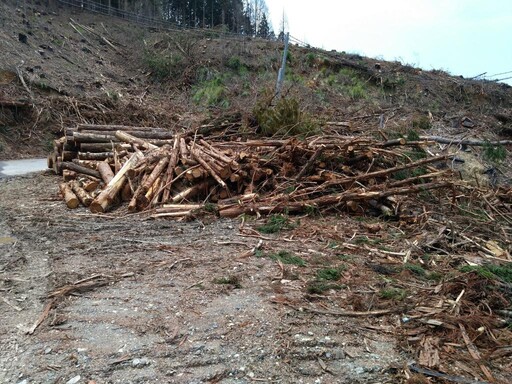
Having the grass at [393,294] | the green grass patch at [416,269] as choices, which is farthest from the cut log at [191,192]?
the grass at [393,294]

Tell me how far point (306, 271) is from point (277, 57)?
83.8 feet

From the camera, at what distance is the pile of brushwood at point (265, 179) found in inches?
295

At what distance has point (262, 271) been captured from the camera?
199 inches

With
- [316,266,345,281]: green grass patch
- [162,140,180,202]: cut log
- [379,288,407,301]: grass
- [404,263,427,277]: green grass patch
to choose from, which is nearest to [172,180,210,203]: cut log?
[162,140,180,202]: cut log

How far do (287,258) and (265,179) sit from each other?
3025 mm

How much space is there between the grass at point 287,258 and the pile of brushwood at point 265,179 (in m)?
1.74

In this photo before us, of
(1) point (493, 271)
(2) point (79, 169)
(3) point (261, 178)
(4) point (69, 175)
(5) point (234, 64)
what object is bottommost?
(4) point (69, 175)

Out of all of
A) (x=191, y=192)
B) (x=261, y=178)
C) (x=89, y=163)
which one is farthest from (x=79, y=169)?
(x=261, y=178)

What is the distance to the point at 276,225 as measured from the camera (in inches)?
262

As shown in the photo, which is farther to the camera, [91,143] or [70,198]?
[91,143]

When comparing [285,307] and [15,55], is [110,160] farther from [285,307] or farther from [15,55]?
[15,55]

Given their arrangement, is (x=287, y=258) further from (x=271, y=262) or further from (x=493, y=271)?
(x=493, y=271)

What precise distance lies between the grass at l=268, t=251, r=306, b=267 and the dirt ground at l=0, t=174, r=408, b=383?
0.14 m

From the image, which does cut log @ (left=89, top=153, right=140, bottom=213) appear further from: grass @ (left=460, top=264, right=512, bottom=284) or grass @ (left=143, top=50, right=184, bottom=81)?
grass @ (left=143, top=50, right=184, bottom=81)
